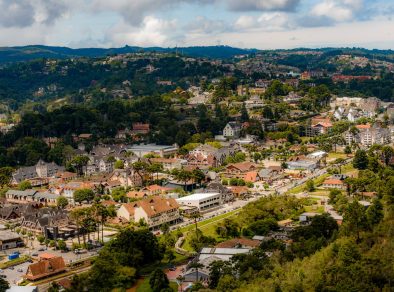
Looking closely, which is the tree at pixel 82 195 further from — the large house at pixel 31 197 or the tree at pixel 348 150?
the tree at pixel 348 150

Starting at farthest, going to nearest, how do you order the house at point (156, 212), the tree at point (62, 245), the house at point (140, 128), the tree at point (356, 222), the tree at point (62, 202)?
1. the house at point (140, 128)
2. the tree at point (62, 202)
3. the house at point (156, 212)
4. the tree at point (62, 245)
5. the tree at point (356, 222)

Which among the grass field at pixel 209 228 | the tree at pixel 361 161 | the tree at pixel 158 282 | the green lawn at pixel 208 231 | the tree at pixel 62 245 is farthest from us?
the tree at pixel 361 161

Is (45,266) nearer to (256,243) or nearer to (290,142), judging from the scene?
(256,243)

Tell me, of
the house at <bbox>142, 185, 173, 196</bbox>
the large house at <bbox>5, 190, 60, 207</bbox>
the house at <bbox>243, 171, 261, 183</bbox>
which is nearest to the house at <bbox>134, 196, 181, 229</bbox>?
the house at <bbox>142, 185, 173, 196</bbox>

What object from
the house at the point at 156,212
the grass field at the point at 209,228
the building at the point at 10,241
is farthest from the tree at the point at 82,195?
the grass field at the point at 209,228

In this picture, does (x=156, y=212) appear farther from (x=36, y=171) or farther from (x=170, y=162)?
(x=36, y=171)

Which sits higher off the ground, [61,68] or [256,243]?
[61,68]

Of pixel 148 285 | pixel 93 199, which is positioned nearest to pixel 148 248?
pixel 148 285

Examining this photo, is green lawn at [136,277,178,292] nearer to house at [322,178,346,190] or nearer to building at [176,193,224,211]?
building at [176,193,224,211]
